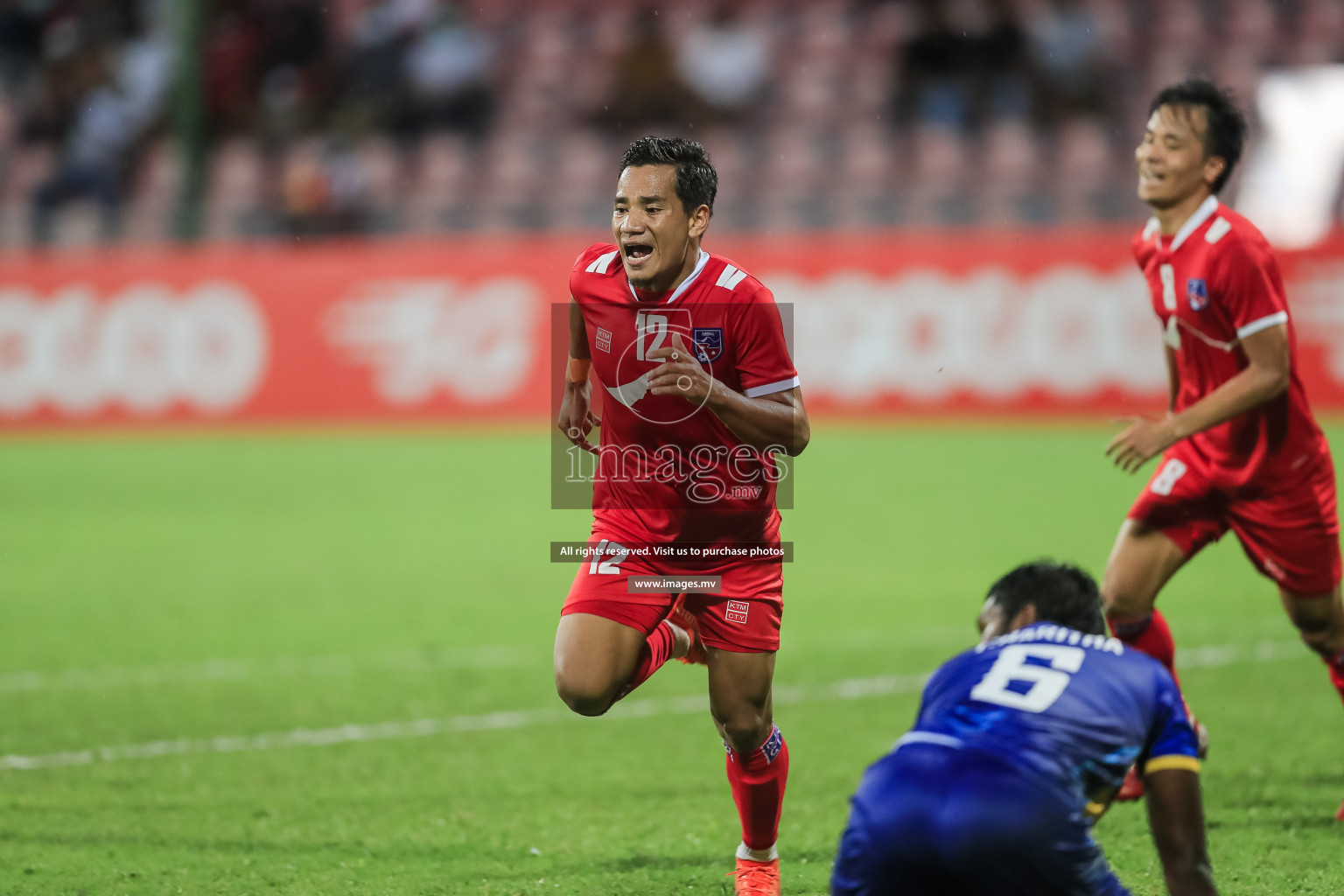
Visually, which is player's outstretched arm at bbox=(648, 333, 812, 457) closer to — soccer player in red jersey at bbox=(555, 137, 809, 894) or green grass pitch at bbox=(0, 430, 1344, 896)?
soccer player in red jersey at bbox=(555, 137, 809, 894)

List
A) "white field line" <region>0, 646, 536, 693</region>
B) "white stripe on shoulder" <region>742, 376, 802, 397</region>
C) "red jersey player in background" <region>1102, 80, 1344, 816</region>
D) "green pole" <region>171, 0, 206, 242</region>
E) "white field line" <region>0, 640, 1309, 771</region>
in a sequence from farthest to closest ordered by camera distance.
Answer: "green pole" <region>171, 0, 206, 242</region> < "white field line" <region>0, 646, 536, 693</region> < "white field line" <region>0, 640, 1309, 771</region> < "red jersey player in background" <region>1102, 80, 1344, 816</region> < "white stripe on shoulder" <region>742, 376, 802, 397</region>

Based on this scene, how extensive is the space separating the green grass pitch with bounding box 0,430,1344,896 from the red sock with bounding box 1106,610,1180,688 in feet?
1.78

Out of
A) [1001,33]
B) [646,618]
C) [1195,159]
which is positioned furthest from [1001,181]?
[646,618]

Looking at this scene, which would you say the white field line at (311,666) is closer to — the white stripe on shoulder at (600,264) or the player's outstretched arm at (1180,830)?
the white stripe on shoulder at (600,264)

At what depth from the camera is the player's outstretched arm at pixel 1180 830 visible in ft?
10.0

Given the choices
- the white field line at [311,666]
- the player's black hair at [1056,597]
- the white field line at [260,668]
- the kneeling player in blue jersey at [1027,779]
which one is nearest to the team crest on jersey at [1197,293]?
the player's black hair at [1056,597]

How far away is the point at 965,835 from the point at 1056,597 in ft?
2.03

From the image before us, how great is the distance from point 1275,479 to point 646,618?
7.63 ft

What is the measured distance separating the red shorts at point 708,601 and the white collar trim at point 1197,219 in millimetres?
1952

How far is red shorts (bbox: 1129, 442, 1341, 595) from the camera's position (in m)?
5.30

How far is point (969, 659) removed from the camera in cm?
325

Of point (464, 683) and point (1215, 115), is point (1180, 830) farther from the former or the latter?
point (464, 683)

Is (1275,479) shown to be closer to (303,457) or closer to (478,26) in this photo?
(303,457)

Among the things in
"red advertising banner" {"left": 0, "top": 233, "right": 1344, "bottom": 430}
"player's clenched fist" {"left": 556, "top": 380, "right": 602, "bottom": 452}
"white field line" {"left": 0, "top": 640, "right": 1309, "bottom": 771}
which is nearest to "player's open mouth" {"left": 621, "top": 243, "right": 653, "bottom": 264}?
"player's clenched fist" {"left": 556, "top": 380, "right": 602, "bottom": 452}
